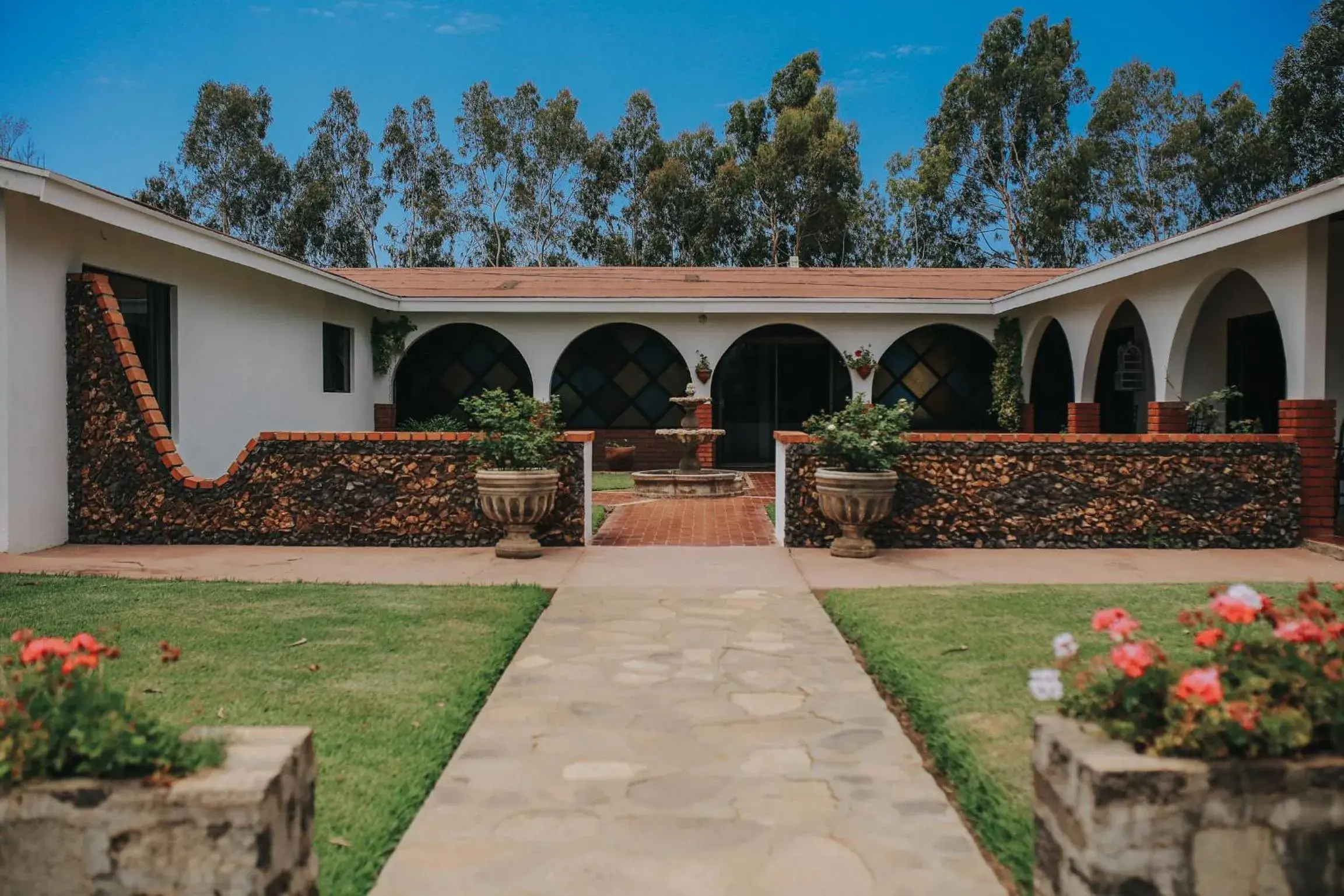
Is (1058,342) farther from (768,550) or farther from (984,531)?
(768,550)

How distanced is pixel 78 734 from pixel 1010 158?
1516 inches

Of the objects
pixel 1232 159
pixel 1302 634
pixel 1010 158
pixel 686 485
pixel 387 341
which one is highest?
pixel 1010 158

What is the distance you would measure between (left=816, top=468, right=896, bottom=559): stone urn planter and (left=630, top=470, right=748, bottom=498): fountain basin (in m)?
→ 4.80

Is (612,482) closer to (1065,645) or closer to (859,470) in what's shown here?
(859,470)

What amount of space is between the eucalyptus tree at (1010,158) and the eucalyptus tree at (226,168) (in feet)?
80.0

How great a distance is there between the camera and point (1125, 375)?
1320cm

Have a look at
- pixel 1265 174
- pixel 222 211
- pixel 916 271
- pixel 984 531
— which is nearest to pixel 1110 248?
pixel 1265 174

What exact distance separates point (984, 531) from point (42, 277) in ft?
25.8

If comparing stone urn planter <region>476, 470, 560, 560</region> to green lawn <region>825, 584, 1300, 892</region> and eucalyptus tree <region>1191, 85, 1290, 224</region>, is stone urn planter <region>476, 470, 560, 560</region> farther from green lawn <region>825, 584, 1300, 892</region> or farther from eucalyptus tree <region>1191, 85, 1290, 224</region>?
eucalyptus tree <region>1191, 85, 1290, 224</region>

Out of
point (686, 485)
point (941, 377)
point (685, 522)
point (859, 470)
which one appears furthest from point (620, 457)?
point (859, 470)

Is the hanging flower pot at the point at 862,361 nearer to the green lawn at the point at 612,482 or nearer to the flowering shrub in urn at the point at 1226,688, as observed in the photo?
the green lawn at the point at 612,482

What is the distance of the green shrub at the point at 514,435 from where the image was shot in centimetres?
792

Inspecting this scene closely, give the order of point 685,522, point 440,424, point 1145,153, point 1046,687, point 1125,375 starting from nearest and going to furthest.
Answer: point 1046,687 → point 685,522 → point 1125,375 → point 440,424 → point 1145,153

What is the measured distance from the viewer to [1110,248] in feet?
113
